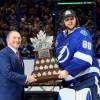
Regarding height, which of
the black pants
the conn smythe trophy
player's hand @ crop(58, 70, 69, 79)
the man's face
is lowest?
the black pants

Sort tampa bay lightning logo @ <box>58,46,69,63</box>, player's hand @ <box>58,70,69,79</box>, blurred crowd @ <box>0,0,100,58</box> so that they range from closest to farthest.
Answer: player's hand @ <box>58,70,69,79</box>
tampa bay lightning logo @ <box>58,46,69,63</box>
blurred crowd @ <box>0,0,100,58</box>

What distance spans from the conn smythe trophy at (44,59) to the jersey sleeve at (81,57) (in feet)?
0.70

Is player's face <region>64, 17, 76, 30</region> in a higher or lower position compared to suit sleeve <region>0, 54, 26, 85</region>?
higher

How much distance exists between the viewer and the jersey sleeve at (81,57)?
4879mm

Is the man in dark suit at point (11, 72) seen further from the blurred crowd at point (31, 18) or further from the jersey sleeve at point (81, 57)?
the blurred crowd at point (31, 18)

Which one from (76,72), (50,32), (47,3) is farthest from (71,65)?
(47,3)

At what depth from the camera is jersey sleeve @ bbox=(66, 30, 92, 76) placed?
16.0 ft

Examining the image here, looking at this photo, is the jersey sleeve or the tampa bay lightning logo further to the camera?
the tampa bay lightning logo

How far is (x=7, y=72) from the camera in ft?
16.0

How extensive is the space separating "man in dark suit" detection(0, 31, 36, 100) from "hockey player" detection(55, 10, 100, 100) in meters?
0.37

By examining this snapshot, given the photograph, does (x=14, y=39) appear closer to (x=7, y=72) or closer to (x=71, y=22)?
(x=7, y=72)

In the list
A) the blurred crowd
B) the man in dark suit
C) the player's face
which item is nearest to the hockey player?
the player's face

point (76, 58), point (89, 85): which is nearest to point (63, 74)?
point (76, 58)

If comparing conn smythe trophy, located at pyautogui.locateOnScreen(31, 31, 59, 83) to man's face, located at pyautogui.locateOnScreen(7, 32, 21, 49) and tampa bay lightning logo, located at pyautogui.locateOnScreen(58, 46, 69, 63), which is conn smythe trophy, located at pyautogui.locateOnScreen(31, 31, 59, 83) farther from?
man's face, located at pyautogui.locateOnScreen(7, 32, 21, 49)
